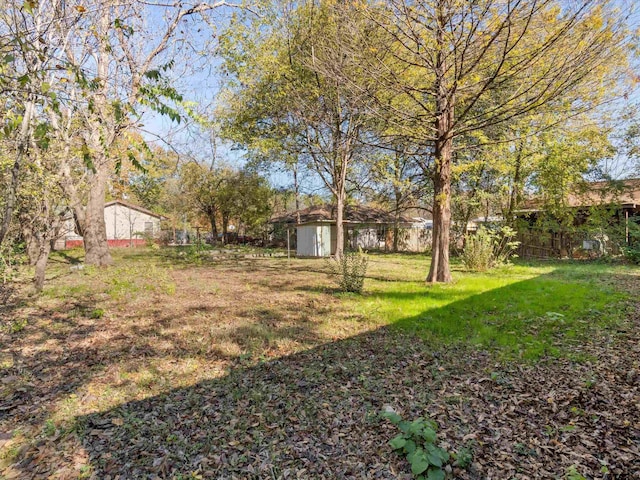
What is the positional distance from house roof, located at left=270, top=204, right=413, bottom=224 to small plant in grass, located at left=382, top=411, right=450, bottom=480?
1679 centimetres

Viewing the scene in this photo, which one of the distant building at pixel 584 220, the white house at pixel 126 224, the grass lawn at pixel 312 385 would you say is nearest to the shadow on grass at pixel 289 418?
the grass lawn at pixel 312 385

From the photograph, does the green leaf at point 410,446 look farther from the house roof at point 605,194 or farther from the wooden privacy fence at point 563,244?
the house roof at point 605,194

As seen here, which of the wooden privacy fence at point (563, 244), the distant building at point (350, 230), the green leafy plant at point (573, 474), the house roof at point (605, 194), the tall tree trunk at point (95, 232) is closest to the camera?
the green leafy plant at point (573, 474)

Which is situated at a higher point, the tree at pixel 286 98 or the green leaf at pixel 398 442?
the tree at pixel 286 98

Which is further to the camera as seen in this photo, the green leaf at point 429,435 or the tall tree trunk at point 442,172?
the tall tree trunk at point 442,172

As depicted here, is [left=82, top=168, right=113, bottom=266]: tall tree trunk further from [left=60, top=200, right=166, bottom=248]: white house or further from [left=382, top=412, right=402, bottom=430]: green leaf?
[left=60, top=200, right=166, bottom=248]: white house

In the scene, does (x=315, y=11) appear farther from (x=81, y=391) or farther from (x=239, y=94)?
(x=81, y=391)

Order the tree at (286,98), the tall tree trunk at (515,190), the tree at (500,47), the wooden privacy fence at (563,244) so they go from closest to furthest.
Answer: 1. the tree at (500,47)
2. the tree at (286,98)
3. the wooden privacy fence at (563,244)
4. the tall tree trunk at (515,190)

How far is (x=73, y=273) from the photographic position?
10141 mm

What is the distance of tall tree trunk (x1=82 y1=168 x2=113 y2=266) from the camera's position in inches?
480

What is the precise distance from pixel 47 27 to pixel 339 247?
12.1 m

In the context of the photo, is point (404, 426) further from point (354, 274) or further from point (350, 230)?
point (350, 230)

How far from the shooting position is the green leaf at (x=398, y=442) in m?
2.34

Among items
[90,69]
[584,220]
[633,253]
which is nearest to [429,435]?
[90,69]
